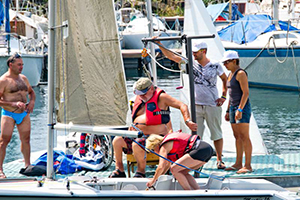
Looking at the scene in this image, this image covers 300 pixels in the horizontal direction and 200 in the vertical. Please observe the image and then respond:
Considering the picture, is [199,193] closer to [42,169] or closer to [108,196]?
[108,196]

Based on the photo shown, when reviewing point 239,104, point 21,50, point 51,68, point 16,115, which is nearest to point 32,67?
point 21,50

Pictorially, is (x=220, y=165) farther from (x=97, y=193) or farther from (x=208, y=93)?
(x=97, y=193)

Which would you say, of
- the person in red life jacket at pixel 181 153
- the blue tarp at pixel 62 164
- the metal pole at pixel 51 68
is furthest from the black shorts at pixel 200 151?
the blue tarp at pixel 62 164

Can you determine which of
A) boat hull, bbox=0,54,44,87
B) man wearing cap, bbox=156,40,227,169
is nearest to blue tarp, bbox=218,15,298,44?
boat hull, bbox=0,54,44,87

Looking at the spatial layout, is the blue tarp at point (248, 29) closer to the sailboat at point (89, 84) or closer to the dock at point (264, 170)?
the dock at point (264, 170)

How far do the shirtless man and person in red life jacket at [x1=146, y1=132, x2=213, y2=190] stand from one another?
8.68ft

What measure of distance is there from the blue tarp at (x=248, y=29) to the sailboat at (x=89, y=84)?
20.6 m

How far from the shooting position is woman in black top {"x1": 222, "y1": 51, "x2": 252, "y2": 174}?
7816 millimetres

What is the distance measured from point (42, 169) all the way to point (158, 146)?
8.00 ft

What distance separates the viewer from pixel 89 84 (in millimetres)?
5895

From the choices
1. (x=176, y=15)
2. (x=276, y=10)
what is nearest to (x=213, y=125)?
(x=276, y=10)

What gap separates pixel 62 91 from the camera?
5.89m

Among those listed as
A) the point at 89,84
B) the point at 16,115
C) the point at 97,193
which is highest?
the point at 89,84

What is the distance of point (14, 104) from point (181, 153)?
2.99 metres
